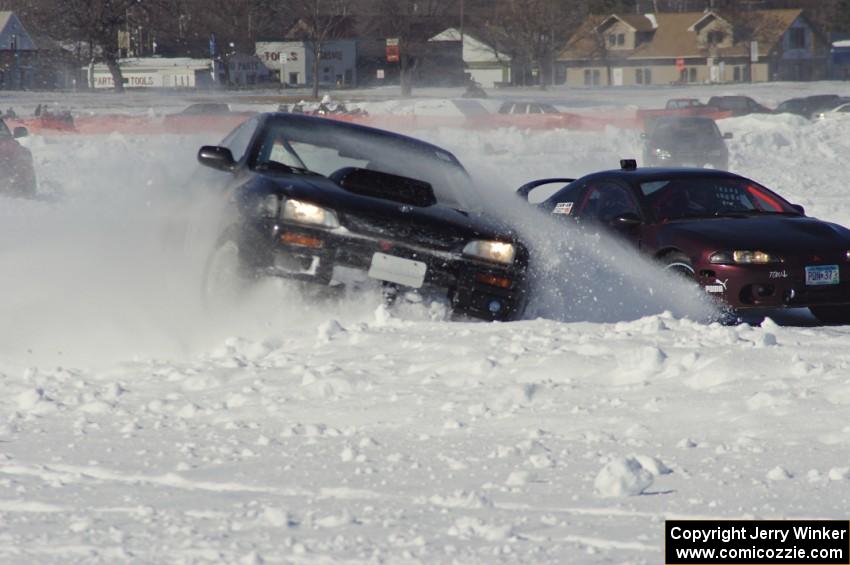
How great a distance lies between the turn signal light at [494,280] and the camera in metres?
7.68

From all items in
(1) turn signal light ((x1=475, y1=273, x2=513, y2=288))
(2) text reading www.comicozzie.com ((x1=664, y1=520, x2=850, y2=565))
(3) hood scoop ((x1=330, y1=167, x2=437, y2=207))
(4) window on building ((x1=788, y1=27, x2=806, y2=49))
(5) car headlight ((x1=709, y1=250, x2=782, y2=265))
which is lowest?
(2) text reading www.comicozzie.com ((x1=664, y1=520, x2=850, y2=565))

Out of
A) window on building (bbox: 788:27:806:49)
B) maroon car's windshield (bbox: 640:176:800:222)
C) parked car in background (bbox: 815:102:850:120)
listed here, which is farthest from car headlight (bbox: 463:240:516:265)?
window on building (bbox: 788:27:806:49)

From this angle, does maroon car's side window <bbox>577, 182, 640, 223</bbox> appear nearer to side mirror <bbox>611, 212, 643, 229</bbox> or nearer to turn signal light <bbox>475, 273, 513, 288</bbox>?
side mirror <bbox>611, 212, 643, 229</bbox>

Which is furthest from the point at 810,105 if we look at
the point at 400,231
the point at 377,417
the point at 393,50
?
the point at 377,417

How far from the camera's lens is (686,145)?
26.4 metres

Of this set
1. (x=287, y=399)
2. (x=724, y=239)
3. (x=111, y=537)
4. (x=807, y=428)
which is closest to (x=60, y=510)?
(x=111, y=537)

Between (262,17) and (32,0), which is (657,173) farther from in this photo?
(32,0)

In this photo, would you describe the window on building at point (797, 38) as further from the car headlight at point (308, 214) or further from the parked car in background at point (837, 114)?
the car headlight at point (308, 214)

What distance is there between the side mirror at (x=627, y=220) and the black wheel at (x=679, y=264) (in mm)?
391

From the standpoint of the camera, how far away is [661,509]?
4469 mm

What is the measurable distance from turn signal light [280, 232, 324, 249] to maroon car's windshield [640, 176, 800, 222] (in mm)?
3397

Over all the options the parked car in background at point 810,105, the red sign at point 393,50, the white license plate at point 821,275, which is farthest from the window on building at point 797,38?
the white license plate at point 821,275

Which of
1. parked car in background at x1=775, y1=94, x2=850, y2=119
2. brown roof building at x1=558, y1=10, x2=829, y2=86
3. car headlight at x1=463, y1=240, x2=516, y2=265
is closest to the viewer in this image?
car headlight at x1=463, y1=240, x2=516, y2=265

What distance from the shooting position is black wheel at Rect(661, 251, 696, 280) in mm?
9406
